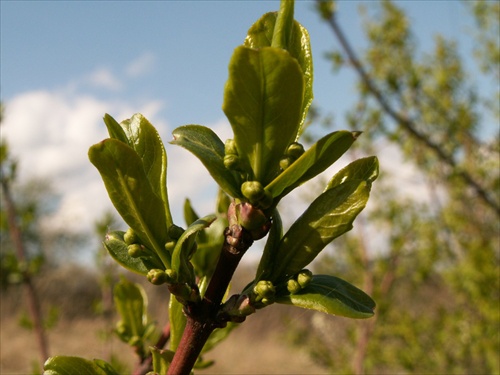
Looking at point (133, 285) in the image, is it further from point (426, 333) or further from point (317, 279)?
point (426, 333)

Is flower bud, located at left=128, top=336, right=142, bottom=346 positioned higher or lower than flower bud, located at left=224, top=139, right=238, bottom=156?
lower

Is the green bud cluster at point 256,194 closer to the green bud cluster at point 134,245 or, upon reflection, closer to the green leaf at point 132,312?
the green bud cluster at point 134,245

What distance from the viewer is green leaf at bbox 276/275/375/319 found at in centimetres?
56

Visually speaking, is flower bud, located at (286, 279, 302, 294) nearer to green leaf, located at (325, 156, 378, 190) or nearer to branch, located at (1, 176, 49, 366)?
green leaf, located at (325, 156, 378, 190)

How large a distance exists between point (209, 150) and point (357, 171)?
0.56 ft

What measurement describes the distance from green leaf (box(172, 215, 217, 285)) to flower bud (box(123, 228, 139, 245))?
5cm

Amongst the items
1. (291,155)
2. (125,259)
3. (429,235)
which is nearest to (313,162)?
(291,155)

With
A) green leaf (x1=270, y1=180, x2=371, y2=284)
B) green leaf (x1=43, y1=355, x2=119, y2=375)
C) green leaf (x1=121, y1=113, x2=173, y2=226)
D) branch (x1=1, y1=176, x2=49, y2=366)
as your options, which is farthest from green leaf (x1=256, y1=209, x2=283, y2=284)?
branch (x1=1, y1=176, x2=49, y2=366)

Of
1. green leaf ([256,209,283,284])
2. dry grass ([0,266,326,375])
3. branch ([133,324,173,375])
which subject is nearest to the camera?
green leaf ([256,209,283,284])

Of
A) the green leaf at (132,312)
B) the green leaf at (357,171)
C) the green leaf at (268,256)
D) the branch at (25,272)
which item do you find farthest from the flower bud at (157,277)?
the branch at (25,272)

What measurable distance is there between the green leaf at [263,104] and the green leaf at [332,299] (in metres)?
0.12

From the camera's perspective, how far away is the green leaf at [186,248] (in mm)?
555

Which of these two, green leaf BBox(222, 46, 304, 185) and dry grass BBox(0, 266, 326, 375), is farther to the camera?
dry grass BBox(0, 266, 326, 375)

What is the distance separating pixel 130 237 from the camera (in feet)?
1.99
